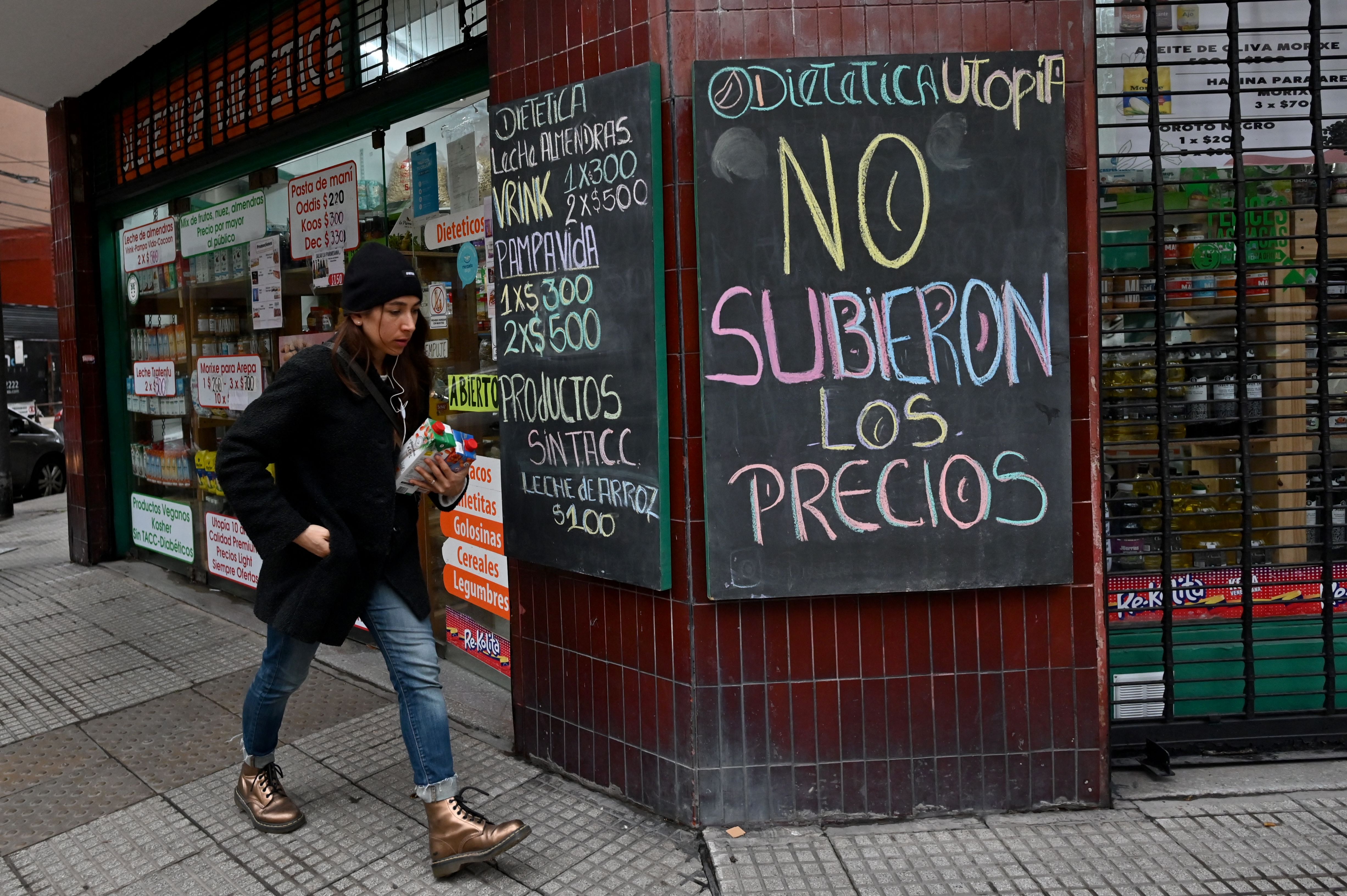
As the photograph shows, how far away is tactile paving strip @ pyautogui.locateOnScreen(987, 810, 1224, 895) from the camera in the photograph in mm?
2902

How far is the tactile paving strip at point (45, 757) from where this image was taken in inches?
157

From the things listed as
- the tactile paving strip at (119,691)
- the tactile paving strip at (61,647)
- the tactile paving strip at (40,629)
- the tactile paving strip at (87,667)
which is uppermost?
the tactile paving strip at (40,629)

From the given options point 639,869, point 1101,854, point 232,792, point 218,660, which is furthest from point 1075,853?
point 218,660

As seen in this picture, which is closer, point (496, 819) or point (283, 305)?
point (496, 819)

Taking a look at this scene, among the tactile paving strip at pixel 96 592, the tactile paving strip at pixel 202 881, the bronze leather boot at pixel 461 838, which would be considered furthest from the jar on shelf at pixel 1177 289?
the tactile paving strip at pixel 96 592

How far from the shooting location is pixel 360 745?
4.16 m

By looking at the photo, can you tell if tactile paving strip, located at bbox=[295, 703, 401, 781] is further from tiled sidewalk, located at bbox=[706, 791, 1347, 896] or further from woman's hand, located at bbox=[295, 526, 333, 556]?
tiled sidewalk, located at bbox=[706, 791, 1347, 896]

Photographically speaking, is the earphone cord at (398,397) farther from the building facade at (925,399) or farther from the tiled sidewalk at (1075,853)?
the tiled sidewalk at (1075,853)

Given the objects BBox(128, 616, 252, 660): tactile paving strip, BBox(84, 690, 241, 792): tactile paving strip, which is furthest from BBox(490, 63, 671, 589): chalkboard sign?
BBox(128, 616, 252, 660): tactile paving strip

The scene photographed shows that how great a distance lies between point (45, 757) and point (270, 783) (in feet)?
4.89

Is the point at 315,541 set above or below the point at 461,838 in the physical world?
above

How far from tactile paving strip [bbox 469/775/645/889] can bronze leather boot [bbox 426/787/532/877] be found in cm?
15

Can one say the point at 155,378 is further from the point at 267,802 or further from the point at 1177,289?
the point at 1177,289

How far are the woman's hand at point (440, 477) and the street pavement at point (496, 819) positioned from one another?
1.24 m
